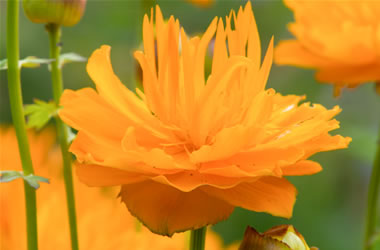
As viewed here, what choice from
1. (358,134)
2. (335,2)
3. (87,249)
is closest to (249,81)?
(87,249)

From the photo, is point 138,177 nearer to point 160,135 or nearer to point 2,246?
point 160,135

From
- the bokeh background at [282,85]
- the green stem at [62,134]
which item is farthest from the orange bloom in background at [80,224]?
→ the bokeh background at [282,85]

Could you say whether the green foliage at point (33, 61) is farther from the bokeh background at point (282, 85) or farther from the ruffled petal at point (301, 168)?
the bokeh background at point (282, 85)

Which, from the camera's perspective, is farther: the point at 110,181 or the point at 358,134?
the point at 358,134

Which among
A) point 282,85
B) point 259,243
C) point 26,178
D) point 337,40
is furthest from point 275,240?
point 282,85

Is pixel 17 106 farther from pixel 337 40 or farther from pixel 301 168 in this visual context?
pixel 337 40

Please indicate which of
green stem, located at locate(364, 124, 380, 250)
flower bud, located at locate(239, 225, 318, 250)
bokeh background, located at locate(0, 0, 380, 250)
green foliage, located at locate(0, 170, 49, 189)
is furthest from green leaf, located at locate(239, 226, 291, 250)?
bokeh background, located at locate(0, 0, 380, 250)

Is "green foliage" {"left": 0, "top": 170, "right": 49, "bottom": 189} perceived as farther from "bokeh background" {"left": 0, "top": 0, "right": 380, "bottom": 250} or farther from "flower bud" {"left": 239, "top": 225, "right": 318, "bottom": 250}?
"bokeh background" {"left": 0, "top": 0, "right": 380, "bottom": 250}
